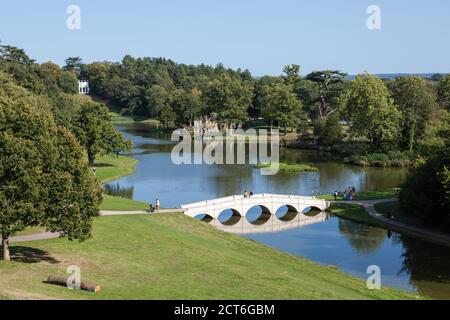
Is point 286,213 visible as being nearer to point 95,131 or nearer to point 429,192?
point 429,192

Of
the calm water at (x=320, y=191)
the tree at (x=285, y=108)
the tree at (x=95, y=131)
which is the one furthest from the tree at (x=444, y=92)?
the tree at (x=95, y=131)

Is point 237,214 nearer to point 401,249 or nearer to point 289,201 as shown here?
point 289,201

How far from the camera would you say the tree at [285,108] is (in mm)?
111812

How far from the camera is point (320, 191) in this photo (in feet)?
209

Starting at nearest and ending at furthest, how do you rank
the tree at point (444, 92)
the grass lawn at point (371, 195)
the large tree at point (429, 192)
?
the large tree at point (429, 192)
the grass lawn at point (371, 195)
the tree at point (444, 92)

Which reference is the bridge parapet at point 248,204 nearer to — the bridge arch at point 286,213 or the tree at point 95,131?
the bridge arch at point 286,213

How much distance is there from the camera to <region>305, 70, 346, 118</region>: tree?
123 m

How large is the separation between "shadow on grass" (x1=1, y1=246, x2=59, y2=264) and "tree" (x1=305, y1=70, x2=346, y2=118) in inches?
3767

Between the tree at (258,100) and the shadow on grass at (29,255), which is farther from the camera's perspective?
the tree at (258,100)

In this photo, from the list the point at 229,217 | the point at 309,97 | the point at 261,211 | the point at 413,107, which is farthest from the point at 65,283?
the point at 309,97

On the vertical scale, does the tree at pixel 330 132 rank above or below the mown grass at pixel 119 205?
above

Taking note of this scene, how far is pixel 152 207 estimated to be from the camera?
151 feet

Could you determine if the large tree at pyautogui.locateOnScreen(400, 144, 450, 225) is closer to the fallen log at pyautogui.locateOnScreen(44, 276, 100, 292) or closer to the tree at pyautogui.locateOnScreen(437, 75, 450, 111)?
the fallen log at pyautogui.locateOnScreen(44, 276, 100, 292)

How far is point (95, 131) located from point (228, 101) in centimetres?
6034
